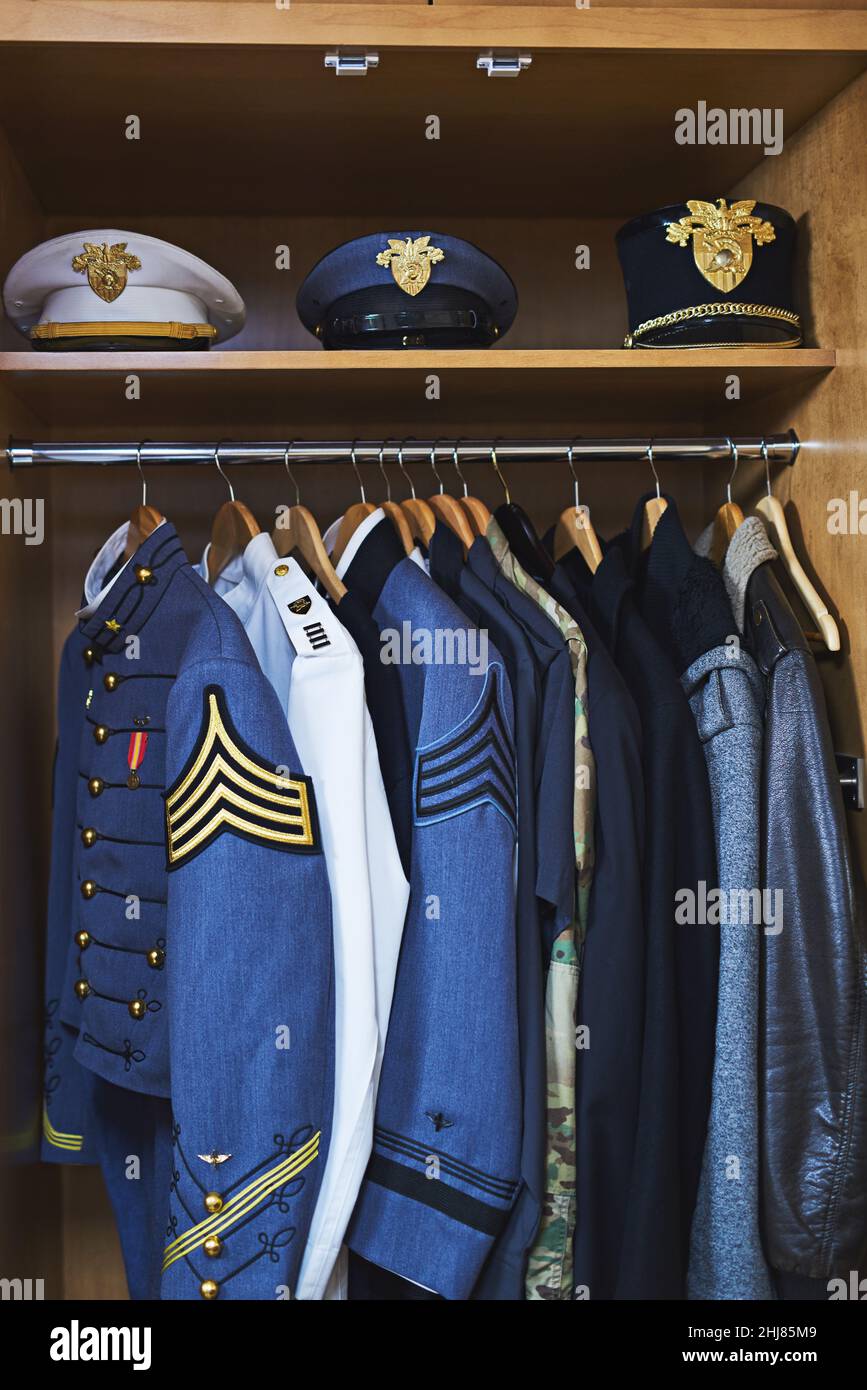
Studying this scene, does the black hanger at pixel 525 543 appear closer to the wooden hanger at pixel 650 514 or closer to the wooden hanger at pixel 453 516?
the wooden hanger at pixel 453 516

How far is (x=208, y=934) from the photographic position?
1.21 metres

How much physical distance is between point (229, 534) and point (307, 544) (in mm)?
118

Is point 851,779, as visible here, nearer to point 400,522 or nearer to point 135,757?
point 400,522

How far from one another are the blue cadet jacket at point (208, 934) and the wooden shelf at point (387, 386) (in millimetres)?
228

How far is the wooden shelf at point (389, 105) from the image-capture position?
1329 mm

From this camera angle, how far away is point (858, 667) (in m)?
1.42

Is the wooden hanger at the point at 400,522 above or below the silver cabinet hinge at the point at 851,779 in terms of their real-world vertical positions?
above

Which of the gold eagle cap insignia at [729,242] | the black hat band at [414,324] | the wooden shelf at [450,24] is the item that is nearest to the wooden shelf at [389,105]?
the wooden shelf at [450,24]

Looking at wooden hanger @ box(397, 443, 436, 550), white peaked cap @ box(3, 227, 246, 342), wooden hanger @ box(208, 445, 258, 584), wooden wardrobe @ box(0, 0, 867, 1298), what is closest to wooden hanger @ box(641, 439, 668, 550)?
wooden wardrobe @ box(0, 0, 867, 1298)

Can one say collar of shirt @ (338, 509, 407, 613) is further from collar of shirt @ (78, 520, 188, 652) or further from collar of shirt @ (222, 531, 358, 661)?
collar of shirt @ (78, 520, 188, 652)

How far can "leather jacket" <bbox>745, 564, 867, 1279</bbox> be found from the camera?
1300mm

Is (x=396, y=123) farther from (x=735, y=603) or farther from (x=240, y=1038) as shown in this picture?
(x=240, y=1038)

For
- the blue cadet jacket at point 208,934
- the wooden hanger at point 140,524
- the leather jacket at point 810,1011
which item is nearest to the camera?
the blue cadet jacket at point 208,934

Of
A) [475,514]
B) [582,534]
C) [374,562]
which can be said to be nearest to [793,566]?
[582,534]
